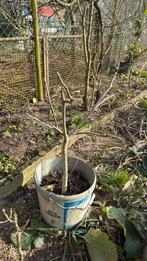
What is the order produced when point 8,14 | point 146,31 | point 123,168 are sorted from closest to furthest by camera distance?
1. point 123,168
2. point 8,14
3. point 146,31

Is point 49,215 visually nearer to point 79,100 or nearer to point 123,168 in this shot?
point 123,168

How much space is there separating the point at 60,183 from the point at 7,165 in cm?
69

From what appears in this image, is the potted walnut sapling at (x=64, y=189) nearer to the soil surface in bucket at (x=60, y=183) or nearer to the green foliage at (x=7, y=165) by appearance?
the soil surface in bucket at (x=60, y=183)

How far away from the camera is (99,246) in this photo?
5.69ft

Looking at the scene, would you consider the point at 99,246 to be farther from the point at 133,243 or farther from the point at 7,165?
the point at 7,165

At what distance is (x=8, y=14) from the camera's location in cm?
396

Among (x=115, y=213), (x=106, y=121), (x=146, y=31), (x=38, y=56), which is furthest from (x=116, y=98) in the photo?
(x=146, y=31)

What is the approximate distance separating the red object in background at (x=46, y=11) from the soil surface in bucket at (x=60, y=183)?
3.49 meters

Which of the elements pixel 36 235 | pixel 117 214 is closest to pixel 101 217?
pixel 117 214

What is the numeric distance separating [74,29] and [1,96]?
2.43 metres

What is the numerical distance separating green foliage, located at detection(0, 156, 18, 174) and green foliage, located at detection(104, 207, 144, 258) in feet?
3.44

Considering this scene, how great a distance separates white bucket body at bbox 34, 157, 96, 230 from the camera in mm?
1688

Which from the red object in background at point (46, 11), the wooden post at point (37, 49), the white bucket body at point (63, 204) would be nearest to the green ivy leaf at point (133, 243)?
the white bucket body at point (63, 204)

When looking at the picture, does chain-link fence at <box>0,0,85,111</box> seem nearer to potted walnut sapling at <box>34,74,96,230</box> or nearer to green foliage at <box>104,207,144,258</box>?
potted walnut sapling at <box>34,74,96,230</box>
